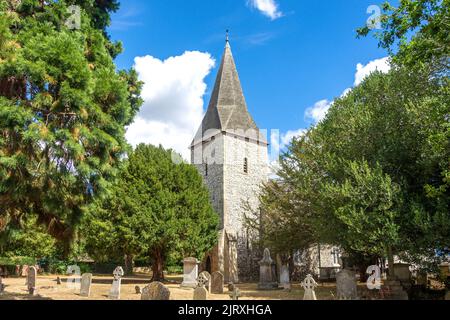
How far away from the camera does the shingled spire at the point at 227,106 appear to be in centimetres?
3194

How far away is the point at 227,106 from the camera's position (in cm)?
3250

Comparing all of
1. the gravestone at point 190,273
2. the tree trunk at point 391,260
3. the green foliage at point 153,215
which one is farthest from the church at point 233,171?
the tree trunk at point 391,260

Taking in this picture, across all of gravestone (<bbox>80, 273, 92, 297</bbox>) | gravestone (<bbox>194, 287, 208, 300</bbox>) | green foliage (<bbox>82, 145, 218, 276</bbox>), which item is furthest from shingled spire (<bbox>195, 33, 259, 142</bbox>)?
gravestone (<bbox>194, 287, 208, 300</bbox>)

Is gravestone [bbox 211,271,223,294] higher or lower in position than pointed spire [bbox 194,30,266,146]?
lower

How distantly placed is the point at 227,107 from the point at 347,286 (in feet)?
71.4

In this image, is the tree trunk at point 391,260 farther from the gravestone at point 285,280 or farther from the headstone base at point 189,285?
the headstone base at point 189,285

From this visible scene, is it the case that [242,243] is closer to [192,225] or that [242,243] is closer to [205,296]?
[192,225]

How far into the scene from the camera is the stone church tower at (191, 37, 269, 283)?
28.4 meters

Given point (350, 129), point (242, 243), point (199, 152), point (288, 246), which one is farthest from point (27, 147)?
point (199, 152)

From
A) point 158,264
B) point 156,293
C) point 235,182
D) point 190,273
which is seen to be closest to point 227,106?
point 235,182

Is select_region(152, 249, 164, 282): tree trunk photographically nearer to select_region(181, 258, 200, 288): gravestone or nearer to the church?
select_region(181, 258, 200, 288): gravestone

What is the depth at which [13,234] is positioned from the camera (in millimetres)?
9086

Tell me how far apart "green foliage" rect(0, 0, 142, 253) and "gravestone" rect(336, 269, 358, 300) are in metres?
9.27

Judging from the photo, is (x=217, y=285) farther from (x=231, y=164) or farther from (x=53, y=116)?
(x=231, y=164)
